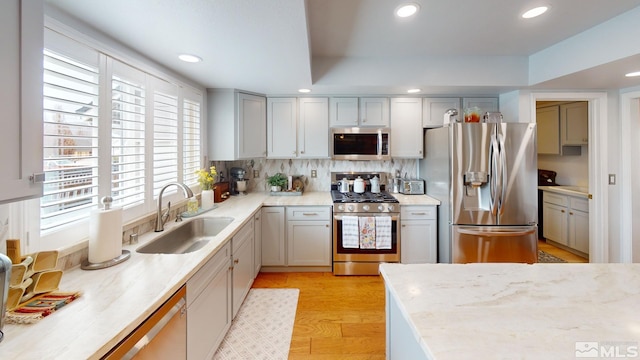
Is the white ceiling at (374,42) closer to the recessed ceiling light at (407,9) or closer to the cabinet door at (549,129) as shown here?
the recessed ceiling light at (407,9)

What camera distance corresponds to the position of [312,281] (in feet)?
9.68

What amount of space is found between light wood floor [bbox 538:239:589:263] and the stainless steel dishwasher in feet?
14.8

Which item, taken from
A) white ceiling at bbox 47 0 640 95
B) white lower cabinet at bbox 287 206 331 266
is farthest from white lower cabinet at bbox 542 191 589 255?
white lower cabinet at bbox 287 206 331 266

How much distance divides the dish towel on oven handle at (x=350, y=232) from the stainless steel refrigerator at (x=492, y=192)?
103cm

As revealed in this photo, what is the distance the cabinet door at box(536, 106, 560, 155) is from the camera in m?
4.04

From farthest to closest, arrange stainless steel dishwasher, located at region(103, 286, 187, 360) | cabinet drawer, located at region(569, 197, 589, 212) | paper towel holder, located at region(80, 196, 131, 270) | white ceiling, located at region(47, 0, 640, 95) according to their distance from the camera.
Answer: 1. cabinet drawer, located at region(569, 197, 589, 212)
2. white ceiling, located at region(47, 0, 640, 95)
3. paper towel holder, located at region(80, 196, 131, 270)
4. stainless steel dishwasher, located at region(103, 286, 187, 360)

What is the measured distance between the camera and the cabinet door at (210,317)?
1426 millimetres

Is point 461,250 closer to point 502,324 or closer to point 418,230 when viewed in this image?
point 418,230

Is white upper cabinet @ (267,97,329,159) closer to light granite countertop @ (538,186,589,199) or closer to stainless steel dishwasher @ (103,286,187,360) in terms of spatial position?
stainless steel dishwasher @ (103,286,187,360)

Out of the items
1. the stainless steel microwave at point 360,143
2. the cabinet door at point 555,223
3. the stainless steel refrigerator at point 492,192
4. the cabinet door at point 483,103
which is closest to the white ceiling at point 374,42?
the cabinet door at point 483,103

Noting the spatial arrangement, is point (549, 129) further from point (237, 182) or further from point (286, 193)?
point (237, 182)

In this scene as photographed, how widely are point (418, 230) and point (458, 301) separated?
2.22m

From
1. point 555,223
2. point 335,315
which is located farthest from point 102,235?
point 555,223

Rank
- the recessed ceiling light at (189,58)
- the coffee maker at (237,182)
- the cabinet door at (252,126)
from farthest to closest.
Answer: the coffee maker at (237,182), the cabinet door at (252,126), the recessed ceiling light at (189,58)
